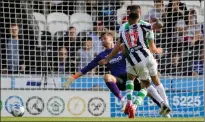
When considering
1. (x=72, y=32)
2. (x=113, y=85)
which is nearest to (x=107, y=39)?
(x=113, y=85)

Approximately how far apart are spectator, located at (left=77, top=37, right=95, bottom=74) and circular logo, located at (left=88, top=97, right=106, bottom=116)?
1.12 meters

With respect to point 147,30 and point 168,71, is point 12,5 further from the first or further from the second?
point 147,30

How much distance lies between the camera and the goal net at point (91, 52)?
49.3 feet

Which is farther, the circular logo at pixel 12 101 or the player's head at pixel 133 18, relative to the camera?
the circular logo at pixel 12 101

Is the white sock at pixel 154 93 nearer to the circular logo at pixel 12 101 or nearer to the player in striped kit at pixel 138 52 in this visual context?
the player in striped kit at pixel 138 52

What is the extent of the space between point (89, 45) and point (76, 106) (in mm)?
1498

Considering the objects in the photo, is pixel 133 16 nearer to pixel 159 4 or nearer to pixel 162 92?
pixel 162 92

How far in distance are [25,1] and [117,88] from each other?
364 cm

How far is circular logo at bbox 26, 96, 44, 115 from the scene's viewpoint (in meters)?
14.9

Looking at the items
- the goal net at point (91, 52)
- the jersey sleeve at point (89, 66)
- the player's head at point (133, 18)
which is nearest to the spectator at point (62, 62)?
the goal net at point (91, 52)

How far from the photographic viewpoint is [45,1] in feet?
54.3

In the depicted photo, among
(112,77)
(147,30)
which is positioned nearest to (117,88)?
(112,77)

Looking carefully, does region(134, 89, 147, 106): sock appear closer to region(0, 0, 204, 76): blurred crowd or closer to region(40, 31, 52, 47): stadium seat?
region(0, 0, 204, 76): blurred crowd

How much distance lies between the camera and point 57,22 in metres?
16.9
